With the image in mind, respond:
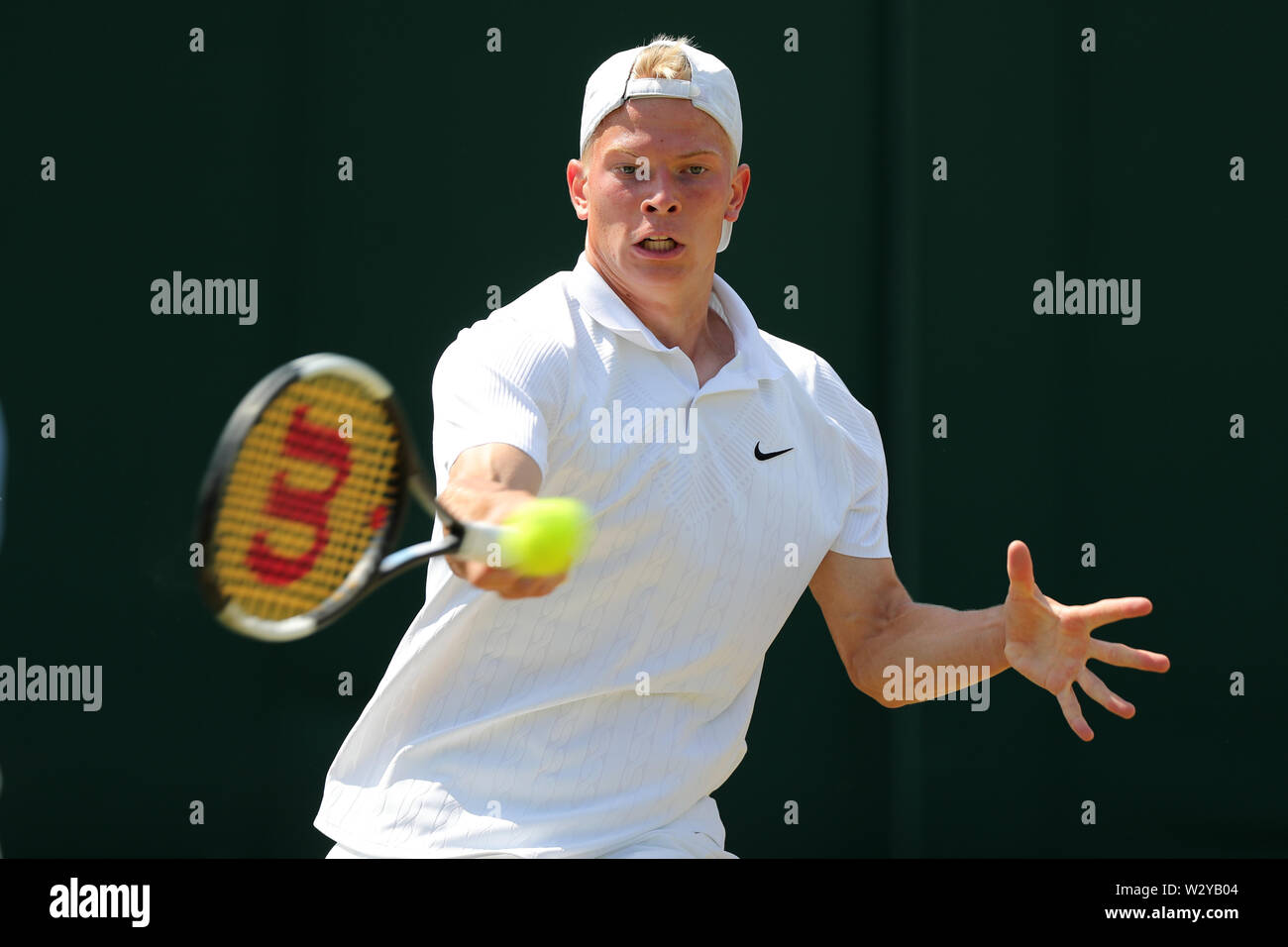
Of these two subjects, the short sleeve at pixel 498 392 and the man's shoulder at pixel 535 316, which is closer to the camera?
the short sleeve at pixel 498 392

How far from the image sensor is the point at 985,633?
261 cm

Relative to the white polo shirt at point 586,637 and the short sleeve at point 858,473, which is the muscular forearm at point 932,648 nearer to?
the short sleeve at point 858,473

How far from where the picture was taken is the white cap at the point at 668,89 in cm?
257

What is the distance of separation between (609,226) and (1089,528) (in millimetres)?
2240

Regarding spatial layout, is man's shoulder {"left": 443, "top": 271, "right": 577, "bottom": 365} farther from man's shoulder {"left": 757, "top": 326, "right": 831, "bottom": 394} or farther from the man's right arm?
man's shoulder {"left": 757, "top": 326, "right": 831, "bottom": 394}

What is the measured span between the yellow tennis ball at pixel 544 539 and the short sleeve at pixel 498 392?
28cm

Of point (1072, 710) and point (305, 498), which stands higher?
point (305, 498)

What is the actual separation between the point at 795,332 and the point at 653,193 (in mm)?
1800

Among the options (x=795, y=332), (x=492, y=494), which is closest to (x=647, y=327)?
(x=492, y=494)

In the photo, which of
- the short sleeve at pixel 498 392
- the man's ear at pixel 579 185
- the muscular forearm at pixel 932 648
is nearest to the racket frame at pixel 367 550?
the short sleeve at pixel 498 392

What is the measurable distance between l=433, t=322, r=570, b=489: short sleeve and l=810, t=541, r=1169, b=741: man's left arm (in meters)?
0.69

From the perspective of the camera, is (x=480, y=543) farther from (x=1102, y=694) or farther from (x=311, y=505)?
(x=1102, y=694)

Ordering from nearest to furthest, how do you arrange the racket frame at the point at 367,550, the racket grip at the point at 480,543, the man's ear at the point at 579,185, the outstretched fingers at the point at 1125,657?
the racket frame at the point at 367,550
the racket grip at the point at 480,543
the outstretched fingers at the point at 1125,657
the man's ear at the point at 579,185

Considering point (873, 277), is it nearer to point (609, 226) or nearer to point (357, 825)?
point (609, 226)
